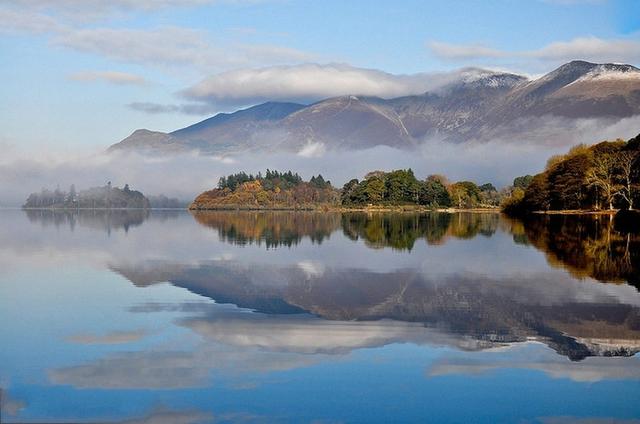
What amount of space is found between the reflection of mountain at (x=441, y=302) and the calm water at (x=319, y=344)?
0.20ft

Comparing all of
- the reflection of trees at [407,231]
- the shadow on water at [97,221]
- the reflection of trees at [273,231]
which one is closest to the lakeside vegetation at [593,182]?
the reflection of trees at [407,231]

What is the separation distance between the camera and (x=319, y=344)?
35.0ft

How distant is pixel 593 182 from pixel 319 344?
82.4 meters

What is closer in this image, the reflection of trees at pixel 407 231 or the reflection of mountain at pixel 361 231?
the reflection of trees at pixel 407 231

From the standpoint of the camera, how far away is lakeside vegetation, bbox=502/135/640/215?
81.6 metres

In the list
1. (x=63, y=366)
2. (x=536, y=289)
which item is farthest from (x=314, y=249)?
(x=63, y=366)

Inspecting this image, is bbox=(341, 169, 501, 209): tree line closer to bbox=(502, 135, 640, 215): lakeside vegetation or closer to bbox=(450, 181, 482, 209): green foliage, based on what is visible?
bbox=(450, 181, 482, 209): green foliage

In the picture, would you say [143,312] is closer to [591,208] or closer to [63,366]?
[63,366]

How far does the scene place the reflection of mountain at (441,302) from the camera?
1150 cm

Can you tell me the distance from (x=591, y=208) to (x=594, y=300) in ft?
297

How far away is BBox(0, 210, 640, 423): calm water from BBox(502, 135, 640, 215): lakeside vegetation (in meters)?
63.7

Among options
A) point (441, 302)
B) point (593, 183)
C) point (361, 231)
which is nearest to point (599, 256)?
point (441, 302)

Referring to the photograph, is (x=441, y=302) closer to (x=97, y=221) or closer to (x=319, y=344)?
(x=319, y=344)

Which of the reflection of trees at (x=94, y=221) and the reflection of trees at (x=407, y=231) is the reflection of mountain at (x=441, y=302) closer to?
the reflection of trees at (x=407, y=231)
